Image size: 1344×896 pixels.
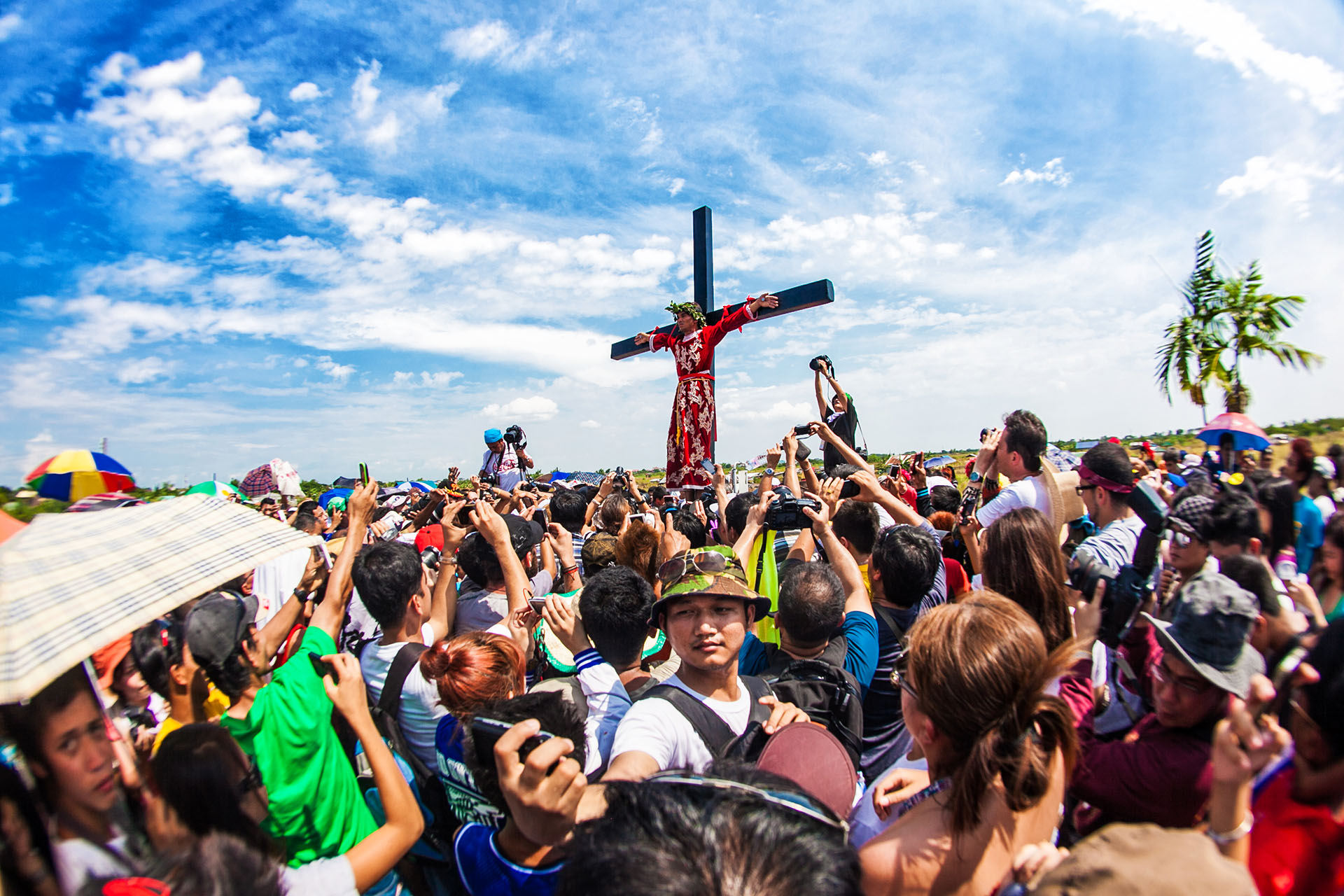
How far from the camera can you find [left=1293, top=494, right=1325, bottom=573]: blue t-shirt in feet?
15.2

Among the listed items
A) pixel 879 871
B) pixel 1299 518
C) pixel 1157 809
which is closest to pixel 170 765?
pixel 879 871

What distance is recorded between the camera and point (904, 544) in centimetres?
302

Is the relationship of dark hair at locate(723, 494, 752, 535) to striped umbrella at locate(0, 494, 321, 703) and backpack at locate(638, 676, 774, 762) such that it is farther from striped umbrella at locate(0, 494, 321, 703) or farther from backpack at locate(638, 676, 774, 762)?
striped umbrella at locate(0, 494, 321, 703)

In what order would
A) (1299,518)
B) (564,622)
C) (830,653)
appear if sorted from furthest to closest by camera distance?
1. (1299,518)
2. (564,622)
3. (830,653)

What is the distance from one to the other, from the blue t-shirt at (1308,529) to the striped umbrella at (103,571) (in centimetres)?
646

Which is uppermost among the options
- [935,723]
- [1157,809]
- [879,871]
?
[935,723]

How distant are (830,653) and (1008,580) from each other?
2.63ft

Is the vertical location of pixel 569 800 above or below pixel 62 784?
below

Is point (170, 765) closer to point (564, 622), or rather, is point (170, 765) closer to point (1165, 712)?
point (564, 622)

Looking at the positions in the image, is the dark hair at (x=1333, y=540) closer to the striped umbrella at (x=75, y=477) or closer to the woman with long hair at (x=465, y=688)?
the woman with long hair at (x=465, y=688)

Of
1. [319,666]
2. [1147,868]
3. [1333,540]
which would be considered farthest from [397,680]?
[1333,540]

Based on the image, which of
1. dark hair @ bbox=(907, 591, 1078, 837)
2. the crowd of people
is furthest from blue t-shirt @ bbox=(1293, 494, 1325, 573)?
dark hair @ bbox=(907, 591, 1078, 837)

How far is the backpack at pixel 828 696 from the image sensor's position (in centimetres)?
220

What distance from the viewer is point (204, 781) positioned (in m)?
1.49
